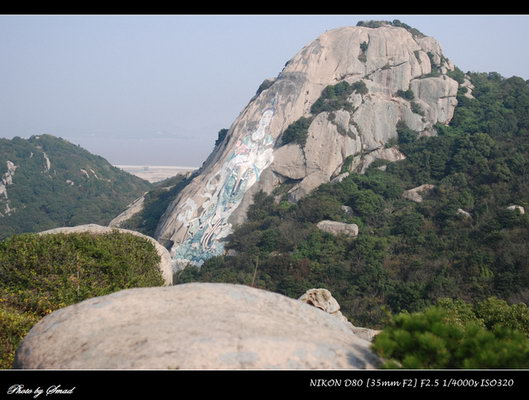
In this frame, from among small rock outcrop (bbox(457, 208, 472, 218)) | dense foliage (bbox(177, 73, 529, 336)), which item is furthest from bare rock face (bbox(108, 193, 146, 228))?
small rock outcrop (bbox(457, 208, 472, 218))

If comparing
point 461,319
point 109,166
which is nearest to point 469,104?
point 461,319

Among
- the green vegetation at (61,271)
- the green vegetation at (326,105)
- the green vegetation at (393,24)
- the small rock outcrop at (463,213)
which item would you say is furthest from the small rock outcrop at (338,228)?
the green vegetation at (393,24)

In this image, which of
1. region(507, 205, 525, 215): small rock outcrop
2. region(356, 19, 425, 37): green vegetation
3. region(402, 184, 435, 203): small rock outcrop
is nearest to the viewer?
region(507, 205, 525, 215): small rock outcrop

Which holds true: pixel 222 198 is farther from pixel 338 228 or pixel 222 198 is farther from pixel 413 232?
pixel 413 232

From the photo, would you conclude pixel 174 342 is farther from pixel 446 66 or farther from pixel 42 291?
pixel 446 66

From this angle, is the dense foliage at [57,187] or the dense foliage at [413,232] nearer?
the dense foliage at [413,232]

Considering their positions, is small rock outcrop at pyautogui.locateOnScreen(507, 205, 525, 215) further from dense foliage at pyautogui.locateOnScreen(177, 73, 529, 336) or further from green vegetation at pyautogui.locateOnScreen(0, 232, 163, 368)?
green vegetation at pyautogui.locateOnScreen(0, 232, 163, 368)
